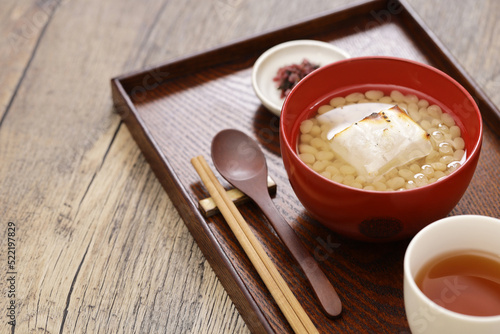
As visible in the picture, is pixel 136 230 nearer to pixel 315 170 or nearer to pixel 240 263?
pixel 240 263

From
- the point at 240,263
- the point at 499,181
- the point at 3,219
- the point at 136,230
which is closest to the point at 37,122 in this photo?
the point at 3,219

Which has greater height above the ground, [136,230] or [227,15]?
[227,15]

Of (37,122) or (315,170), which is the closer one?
(315,170)

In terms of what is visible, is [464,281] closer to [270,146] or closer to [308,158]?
[308,158]

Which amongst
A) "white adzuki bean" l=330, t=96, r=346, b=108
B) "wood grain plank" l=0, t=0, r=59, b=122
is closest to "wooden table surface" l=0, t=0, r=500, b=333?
"wood grain plank" l=0, t=0, r=59, b=122

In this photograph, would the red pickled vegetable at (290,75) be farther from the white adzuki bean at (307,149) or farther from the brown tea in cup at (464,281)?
the brown tea in cup at (464,281)

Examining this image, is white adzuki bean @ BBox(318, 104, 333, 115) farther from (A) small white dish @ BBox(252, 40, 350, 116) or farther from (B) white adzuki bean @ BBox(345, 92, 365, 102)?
(A) small white dish @ BBox(252, 40, 350, 116)
